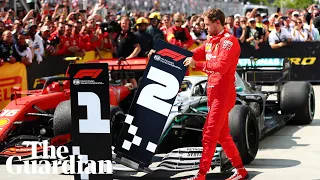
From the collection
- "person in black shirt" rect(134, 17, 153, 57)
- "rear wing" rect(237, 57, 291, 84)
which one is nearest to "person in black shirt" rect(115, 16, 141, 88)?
"person in black shirt" rect(134, 17, 153, 57)

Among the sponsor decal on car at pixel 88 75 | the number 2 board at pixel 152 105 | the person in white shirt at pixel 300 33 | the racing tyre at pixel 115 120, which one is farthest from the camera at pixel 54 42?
the sponsor decal on car at pixel 88 75

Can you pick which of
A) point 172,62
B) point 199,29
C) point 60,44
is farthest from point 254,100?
point 199,29

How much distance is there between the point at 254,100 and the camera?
382 inches

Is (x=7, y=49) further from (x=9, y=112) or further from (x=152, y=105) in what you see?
(x=152, y=105)

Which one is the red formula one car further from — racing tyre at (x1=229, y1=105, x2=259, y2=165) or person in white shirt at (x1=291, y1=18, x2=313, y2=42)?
person in white shirt at (x1=291, y1=18, x2=313, y2=42)

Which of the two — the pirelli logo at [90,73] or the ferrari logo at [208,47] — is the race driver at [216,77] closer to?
the ferrari logo at [208,47]

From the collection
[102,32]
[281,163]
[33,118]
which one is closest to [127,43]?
[102,32]

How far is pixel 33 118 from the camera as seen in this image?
31.7 ft

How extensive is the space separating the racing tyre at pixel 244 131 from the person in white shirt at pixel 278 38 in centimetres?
1049

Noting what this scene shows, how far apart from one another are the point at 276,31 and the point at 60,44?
5.87 meters

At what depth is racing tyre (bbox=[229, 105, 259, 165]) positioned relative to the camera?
313 inches

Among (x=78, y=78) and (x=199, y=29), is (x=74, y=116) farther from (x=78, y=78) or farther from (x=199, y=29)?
(x=199, y=29)

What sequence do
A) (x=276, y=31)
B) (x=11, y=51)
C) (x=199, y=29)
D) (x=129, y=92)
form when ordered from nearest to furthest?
(x=129, y=92) → (x=11, y=51) → (x=276, y=31) → (x=199, y=29)

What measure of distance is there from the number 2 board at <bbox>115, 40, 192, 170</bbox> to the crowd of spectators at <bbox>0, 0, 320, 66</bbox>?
4141mm
